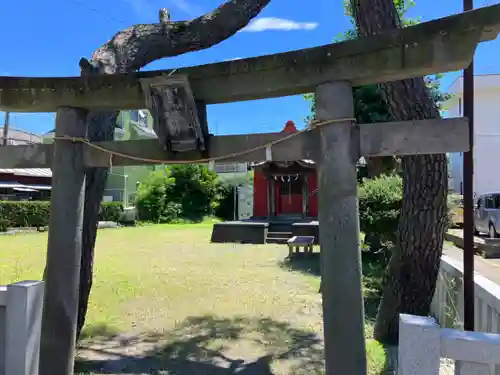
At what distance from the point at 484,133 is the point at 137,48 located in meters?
24.6

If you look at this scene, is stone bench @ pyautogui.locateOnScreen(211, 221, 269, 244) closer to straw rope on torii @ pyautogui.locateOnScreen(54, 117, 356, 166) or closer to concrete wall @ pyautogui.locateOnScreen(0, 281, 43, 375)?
straw rope on torii @ pyautogui.locateOnScreen(54, 117, 356, 166)

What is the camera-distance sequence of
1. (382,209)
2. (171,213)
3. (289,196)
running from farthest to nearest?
(171,213) < (289,196) < (382,209)

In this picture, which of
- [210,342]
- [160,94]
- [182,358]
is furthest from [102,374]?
[160,94]

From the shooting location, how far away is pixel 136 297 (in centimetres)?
712

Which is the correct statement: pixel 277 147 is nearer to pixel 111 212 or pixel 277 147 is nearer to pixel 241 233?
pixel 241 233

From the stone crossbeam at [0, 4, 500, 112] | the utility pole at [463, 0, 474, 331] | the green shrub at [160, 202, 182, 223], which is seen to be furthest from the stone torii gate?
the green shrub at [160, 202, 182, 223]

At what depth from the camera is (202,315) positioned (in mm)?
6230

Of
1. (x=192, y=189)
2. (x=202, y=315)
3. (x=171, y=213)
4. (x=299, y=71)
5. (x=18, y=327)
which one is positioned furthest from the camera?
(x=192, y=189)

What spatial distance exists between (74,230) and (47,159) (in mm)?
667

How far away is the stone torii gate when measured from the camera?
2.66 meters

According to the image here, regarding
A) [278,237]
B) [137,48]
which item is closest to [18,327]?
[137,48]

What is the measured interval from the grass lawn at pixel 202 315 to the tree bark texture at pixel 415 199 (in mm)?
796

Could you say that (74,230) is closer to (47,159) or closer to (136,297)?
(47,159)

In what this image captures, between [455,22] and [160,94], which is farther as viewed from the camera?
[160,94]
